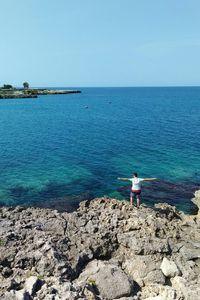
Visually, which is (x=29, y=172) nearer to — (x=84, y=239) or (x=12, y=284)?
(x=84, y=239)

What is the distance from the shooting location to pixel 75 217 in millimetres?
23594

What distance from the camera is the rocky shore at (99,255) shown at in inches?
617

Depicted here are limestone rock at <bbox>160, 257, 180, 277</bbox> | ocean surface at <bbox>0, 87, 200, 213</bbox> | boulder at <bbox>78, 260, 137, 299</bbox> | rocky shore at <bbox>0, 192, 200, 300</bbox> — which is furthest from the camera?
ocean surface at <bbox>0, 87, 200, 213</bbox>

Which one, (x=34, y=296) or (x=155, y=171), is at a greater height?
(x=34, y=296)

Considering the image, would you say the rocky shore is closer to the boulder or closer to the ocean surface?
the boulder

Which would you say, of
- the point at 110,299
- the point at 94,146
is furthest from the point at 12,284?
the point at 94,146

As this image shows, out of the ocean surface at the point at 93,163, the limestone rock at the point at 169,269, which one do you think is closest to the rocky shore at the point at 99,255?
the limestone rock at the point at 169,269

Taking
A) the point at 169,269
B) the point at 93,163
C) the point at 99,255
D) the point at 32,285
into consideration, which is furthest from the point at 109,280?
the point at 93,163

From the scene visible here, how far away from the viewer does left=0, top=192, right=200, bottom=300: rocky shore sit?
51.4 feet

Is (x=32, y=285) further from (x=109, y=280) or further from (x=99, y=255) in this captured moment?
(x=99, y=255)

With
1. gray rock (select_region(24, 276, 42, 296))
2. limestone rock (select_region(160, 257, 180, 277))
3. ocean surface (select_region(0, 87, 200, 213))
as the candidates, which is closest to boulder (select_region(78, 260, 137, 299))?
limestone rock (select_region(160, 257, 180, 277))

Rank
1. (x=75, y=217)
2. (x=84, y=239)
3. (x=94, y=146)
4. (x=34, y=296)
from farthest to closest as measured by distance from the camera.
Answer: (x=94, y=146) → (x=75, y=217) → (x=84, y=239) → (x=34, y=296)

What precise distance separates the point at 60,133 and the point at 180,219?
4962 cm

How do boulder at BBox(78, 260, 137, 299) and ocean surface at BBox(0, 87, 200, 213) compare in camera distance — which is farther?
ocean surface at BBox(0, 87, 200, 213)
